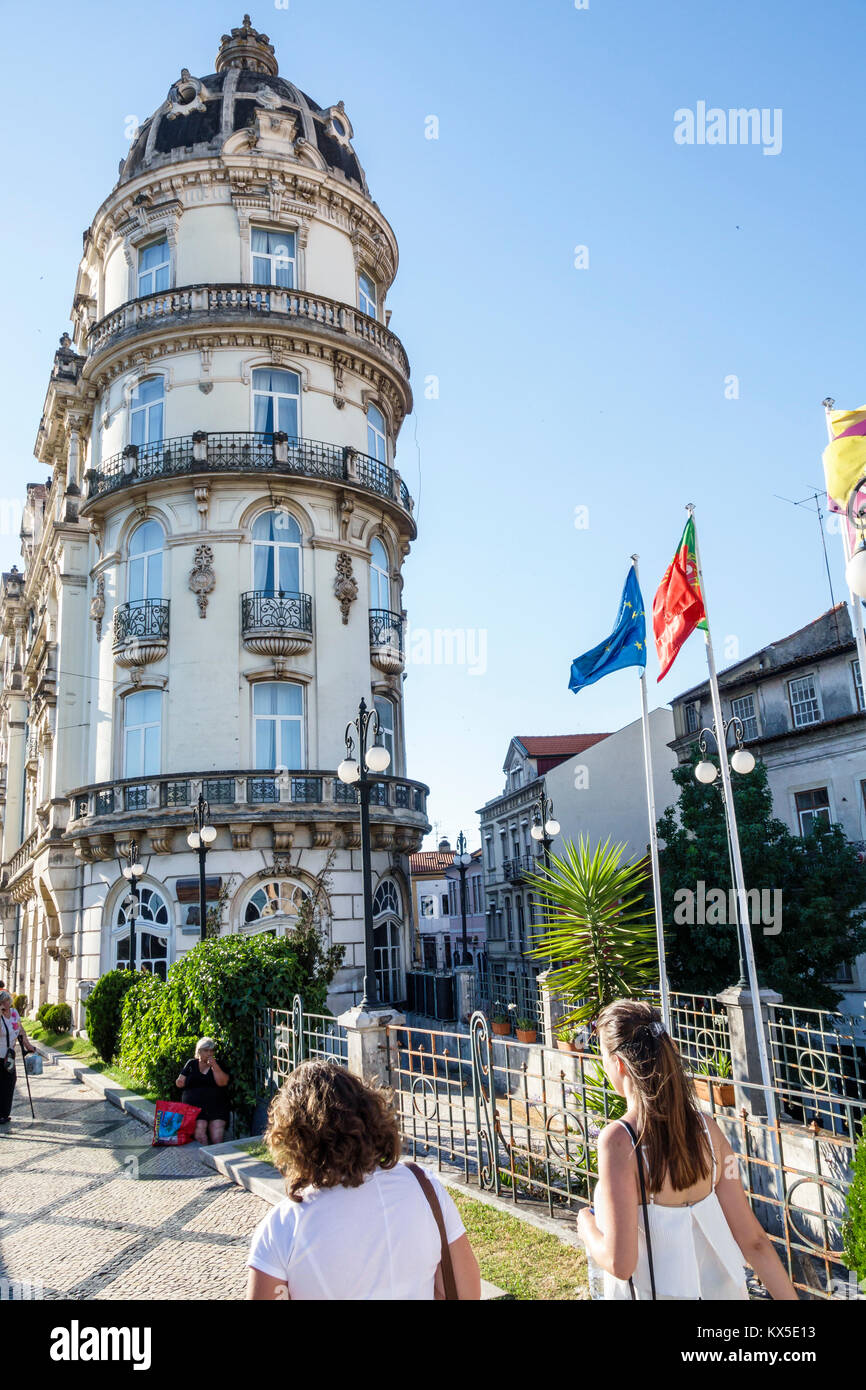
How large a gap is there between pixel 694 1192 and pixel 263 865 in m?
20.6

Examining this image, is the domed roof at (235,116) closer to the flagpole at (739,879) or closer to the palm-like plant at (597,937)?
the flagpole at (739,879)

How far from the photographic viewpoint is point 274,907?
2328 centimetres

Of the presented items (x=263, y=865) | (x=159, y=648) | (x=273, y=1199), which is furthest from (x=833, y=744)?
(x=273, y=1199)

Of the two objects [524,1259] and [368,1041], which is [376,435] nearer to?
[368,1041]

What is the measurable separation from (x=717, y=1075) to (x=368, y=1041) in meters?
4.36

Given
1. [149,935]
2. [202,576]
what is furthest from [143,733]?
[149,935]

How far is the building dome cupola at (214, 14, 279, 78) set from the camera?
99.2 feet

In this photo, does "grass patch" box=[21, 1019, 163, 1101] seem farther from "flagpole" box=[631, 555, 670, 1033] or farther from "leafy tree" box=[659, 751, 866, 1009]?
"leafy tree" box=[659, 751, 866, 1009]

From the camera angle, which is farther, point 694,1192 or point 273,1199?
point 273,1199

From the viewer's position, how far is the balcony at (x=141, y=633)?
80.1ft

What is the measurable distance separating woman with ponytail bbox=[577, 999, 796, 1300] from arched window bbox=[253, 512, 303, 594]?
73.2ft

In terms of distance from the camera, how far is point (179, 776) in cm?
2311

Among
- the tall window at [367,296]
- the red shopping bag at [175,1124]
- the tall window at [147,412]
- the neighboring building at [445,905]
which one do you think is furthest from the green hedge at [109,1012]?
the neighboring building at [445,905]
